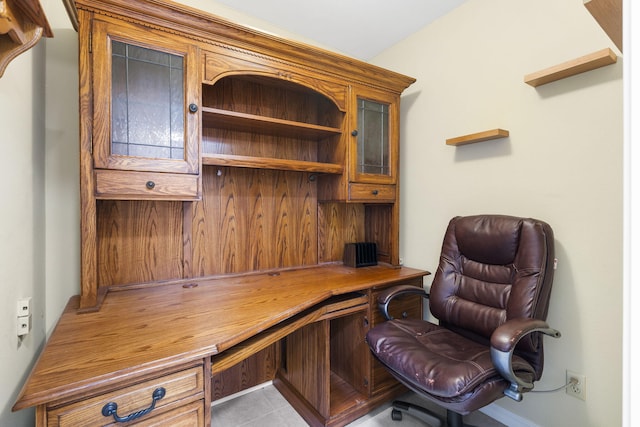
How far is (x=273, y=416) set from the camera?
1.81 meters

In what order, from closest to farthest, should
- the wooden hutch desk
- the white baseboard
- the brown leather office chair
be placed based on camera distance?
the wooden hutch desk < the brown leather office chair < the white baseboard

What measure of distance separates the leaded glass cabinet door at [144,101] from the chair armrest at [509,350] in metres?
1.57

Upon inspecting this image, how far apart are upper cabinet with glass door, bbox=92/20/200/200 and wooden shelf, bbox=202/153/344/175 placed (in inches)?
4.5

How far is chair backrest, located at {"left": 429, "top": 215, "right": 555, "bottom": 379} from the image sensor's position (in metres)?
1.36

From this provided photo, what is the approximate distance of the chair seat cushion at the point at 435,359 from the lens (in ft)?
3.84

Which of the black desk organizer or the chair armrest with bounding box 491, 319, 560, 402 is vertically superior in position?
the black desk organizer

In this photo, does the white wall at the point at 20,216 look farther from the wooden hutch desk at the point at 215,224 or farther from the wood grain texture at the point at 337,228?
the wood grain texture at the point at 337,228

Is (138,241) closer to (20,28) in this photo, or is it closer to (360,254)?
(20,28)

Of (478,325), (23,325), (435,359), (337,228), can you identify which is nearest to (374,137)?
(337,228)

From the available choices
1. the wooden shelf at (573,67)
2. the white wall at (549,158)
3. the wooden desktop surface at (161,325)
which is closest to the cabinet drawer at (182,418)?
the wooden desktop surface at (161,325)

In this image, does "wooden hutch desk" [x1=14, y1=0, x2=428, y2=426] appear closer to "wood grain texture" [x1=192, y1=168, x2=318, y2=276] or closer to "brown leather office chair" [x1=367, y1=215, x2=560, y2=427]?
"wood grain texture" [x1=192, y1=168, x2=318, y2=276]

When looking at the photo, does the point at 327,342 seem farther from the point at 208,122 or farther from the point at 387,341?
the point at 208,122

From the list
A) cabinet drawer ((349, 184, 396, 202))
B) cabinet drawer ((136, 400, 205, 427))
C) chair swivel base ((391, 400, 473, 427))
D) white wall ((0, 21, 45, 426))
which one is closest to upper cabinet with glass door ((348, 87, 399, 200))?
cabinet drawer ((349, 184, 396, 202))
